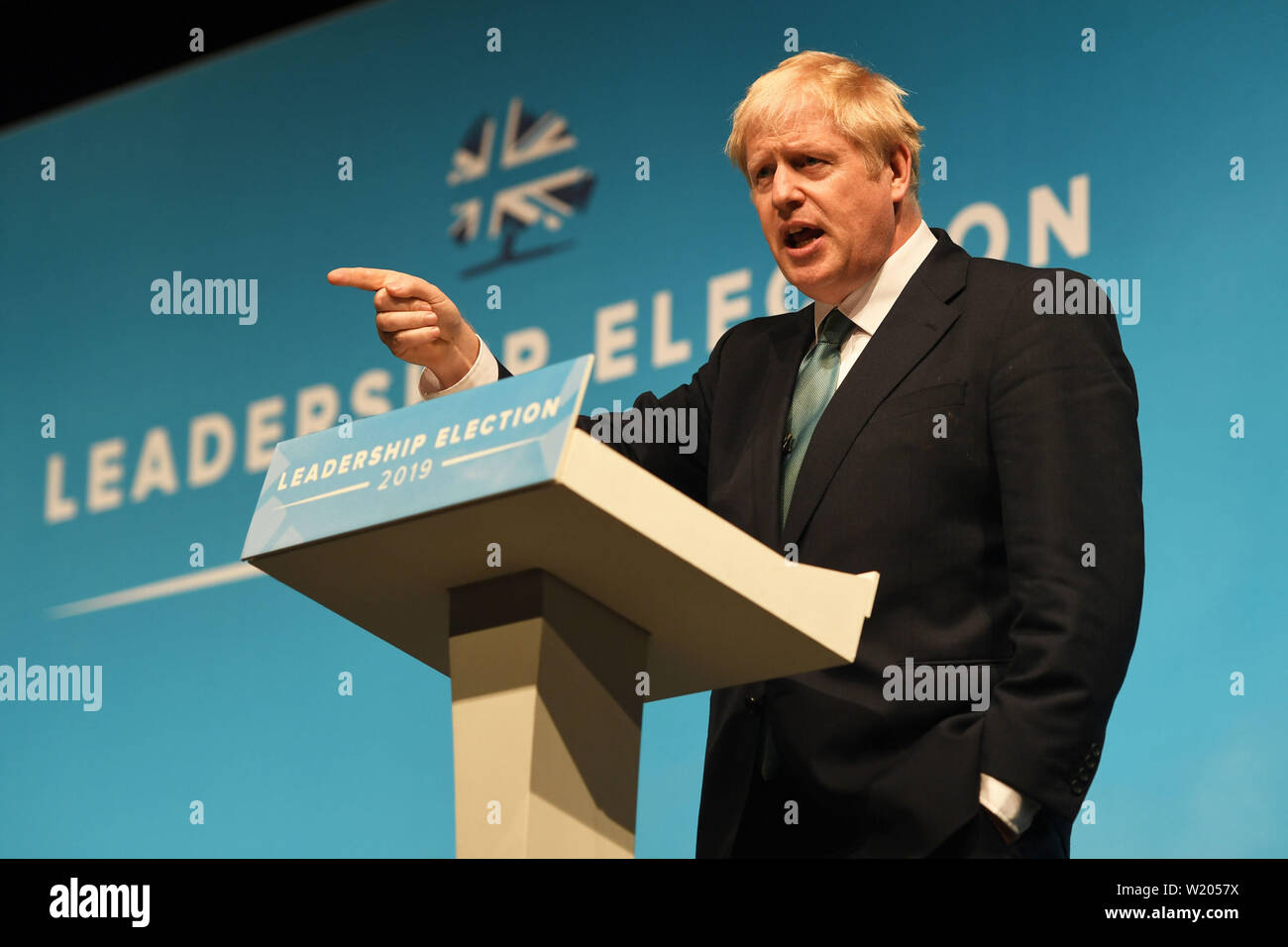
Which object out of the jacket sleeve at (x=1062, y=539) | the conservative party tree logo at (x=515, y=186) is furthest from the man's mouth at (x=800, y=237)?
the conservative party tree logo at (x=515, y=186)

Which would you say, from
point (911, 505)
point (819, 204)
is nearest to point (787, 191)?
point (819, 204)

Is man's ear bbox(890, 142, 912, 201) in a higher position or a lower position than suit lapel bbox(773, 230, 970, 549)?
higher

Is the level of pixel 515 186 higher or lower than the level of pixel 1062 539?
higher

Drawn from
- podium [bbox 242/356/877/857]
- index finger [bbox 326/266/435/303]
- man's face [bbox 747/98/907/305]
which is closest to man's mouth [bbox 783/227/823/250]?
man's face [bbox 747/98/907/305]

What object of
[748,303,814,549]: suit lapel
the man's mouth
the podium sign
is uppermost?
the man's mouth

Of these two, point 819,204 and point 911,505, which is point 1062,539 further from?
point 819,204

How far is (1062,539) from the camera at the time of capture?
153 cm

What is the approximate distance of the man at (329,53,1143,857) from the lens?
4.86 feet

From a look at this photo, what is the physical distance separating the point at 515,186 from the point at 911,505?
2.00 metres

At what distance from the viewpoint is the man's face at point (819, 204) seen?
1789 millimetres

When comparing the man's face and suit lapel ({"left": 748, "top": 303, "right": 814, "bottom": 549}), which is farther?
the man's face

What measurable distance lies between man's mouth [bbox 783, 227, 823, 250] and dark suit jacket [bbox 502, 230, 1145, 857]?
0.46 ft

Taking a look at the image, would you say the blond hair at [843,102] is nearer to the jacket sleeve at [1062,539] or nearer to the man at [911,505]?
the man at [911,505]

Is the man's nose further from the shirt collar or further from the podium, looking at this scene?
the podium
